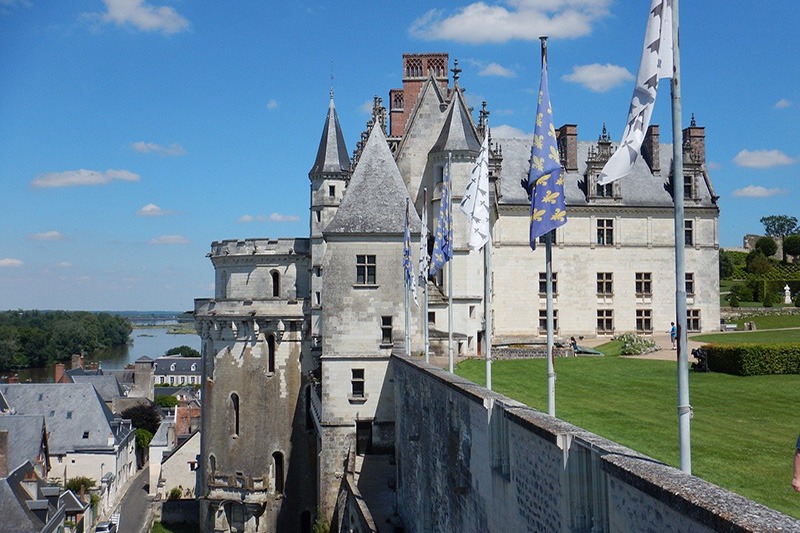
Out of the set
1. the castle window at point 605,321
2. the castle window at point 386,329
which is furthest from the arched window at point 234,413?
the castle window at point 605,321

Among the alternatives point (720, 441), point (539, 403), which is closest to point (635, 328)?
point (539, 403)

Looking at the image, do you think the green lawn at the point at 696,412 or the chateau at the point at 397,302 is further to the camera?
the chateau at the point at 397,302

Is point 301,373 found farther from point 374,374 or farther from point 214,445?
point 374,374

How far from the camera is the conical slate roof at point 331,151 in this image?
3747 cm

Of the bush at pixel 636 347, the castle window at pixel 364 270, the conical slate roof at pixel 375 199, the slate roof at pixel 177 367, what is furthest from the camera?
the slate roof at pixel 177 367

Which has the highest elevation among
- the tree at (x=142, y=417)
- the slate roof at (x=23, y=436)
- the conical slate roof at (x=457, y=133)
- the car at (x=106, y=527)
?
the conical slate roof at (x=457, y=133)

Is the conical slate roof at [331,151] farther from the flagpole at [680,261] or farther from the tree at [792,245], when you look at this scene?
the tree at [792,245]

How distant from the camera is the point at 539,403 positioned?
60.2ft

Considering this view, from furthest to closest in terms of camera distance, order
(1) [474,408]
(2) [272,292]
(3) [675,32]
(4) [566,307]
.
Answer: (4) [566,307]
(2) [272,292]
(1) [474,408]
(3) [675,32]

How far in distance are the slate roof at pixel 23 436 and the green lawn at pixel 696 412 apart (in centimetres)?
3015

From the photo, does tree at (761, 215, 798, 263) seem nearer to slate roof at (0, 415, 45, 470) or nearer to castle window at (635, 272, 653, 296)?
castle window at (635, 272, 653, 296)

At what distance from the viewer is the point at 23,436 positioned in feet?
150

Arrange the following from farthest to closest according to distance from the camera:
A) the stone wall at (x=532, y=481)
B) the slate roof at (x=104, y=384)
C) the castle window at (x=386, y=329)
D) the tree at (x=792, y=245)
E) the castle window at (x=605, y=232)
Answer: the slate roof at (x=104, y=384) < the tree at (x=792, y=245) < the castle window at (x=605, y=232) < the castle window at (x=386, y=329) < the stone wall at (x=532, y=481)

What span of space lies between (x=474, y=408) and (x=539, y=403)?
6.93m
